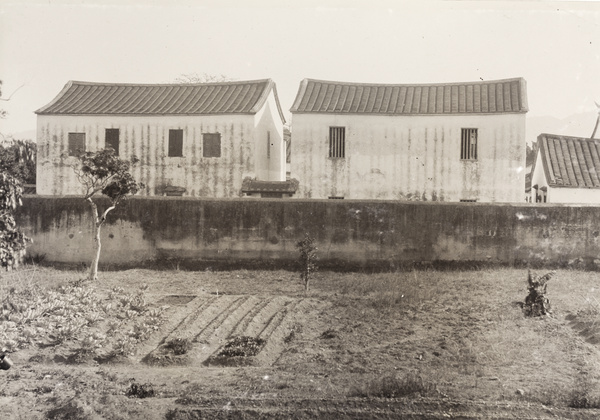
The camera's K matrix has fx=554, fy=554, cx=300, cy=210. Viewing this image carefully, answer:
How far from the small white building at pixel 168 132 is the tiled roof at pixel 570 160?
716cm

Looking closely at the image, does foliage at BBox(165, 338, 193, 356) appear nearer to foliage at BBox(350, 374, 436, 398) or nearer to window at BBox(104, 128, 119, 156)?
foliage at BBox(350, 374, 436, 398)

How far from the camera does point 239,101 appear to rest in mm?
14414

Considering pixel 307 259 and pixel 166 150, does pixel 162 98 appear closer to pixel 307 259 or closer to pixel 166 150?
pixel 166 150

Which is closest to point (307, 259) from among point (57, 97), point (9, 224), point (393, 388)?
point (393, 388)

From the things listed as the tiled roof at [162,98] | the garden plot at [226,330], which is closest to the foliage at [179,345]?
the garden plot at [226,330]

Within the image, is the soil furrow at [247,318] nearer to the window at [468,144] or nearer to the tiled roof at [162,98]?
the tiled roof at [162,98]

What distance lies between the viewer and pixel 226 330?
8.21 m

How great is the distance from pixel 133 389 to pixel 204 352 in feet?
4.06

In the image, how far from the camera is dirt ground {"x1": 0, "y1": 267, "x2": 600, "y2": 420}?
21.7 ft

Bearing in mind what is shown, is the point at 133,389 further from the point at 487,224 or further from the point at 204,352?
the point at 487,224

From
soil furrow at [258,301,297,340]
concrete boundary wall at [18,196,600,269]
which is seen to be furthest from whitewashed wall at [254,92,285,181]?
soil furrow at [258,301,297,340]

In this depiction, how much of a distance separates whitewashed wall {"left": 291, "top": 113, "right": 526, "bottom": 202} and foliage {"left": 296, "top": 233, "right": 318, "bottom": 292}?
5325 mm

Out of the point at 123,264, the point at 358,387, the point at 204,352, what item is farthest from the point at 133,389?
the point at 123,264

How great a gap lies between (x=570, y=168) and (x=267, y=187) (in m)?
7.50
